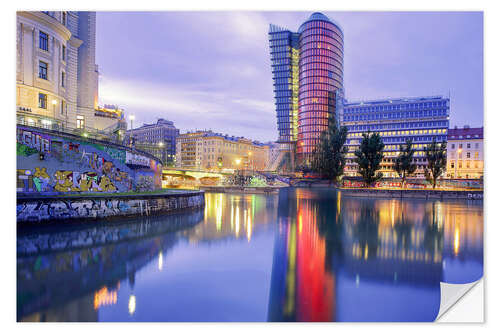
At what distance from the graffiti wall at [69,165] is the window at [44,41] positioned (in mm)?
13022

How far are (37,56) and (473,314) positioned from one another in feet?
99.0

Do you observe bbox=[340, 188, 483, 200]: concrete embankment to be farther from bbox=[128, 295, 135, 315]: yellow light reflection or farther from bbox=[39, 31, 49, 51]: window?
bbox=[39, 31, 49, 51]: window

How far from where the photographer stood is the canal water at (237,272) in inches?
234

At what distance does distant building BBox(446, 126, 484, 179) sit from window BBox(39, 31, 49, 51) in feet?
250

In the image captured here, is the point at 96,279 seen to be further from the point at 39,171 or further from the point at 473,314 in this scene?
the point at 473,314

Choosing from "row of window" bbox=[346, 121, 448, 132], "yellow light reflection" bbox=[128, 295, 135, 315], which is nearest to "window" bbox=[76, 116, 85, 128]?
"yellow light reflection" bbox=[128, 295, 135, 315]

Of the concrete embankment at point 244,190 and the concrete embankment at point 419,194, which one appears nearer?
the concrete embankment at point 419,194

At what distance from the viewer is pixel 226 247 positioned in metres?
11.2

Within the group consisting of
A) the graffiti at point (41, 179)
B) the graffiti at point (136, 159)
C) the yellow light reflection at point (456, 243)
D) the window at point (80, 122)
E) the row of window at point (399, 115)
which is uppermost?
the row of window at point (399, 115)

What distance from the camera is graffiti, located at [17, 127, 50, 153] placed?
12.2m

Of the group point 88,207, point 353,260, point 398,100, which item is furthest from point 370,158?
point 398,100

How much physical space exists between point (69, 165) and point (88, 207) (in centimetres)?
257

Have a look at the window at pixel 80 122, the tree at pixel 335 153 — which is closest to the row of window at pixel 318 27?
the tree at pixel 335 153

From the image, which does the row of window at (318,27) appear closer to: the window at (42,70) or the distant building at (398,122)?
the distant building at (398,122)
